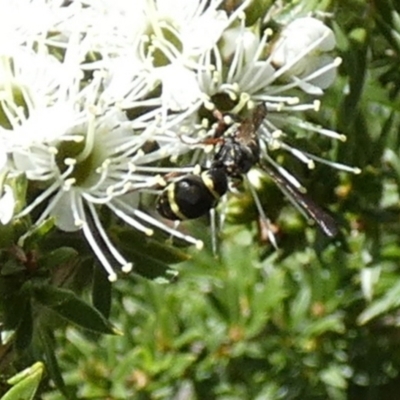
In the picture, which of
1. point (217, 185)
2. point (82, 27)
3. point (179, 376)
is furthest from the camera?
point (179, 376)

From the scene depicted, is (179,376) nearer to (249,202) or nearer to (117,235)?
(249,202)

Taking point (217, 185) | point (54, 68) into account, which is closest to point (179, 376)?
point (217, 185)

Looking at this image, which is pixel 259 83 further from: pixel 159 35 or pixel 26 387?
pixel 26 387

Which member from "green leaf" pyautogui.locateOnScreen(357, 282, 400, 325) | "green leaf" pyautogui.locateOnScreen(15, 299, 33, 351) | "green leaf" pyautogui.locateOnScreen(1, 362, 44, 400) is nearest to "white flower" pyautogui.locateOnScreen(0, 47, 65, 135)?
"green leaf" pyautogui.locateOnScreen(15, 299, 33, 351)

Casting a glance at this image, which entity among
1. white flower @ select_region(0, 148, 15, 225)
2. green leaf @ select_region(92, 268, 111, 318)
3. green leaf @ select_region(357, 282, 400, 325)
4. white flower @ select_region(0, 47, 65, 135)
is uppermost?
white flower @ select_region(0, 47, 65, 135)

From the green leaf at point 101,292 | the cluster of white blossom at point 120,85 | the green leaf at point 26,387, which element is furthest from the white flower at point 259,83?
the green leaf at point 26,387

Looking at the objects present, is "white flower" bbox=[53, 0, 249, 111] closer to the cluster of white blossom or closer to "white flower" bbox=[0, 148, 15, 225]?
the cluster of white blossom
